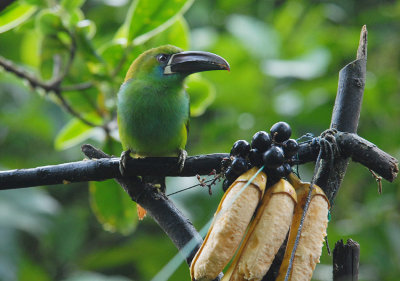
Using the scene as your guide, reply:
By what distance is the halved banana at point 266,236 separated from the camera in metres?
0.98

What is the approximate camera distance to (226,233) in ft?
3.19

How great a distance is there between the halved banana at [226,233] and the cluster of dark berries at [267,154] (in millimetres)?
64

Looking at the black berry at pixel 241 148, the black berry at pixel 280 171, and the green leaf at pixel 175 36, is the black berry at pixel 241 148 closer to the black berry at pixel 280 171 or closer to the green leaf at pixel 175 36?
the black berry at pixel 280 171

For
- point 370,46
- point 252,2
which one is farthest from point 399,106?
point 252,2

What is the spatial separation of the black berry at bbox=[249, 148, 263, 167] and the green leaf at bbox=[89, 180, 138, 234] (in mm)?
1094

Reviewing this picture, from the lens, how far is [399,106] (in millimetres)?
3396

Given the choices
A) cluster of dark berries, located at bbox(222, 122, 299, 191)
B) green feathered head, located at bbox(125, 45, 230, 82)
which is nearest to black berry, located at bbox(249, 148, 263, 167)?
cluster of dark berries, located at bbox(222, 122, 299, 191)

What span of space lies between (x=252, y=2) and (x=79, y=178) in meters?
2.99

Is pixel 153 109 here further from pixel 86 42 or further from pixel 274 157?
pixel 274 157

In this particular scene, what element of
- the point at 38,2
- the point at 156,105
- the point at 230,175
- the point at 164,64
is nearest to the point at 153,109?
the point at 156,105

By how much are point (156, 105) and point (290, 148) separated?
858mm

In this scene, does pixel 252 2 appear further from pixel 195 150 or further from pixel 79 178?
pixel 79 178

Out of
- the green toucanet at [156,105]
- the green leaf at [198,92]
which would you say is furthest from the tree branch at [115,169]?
the green leaf at [198,92]

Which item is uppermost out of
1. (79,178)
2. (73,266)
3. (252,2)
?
(252,2)
